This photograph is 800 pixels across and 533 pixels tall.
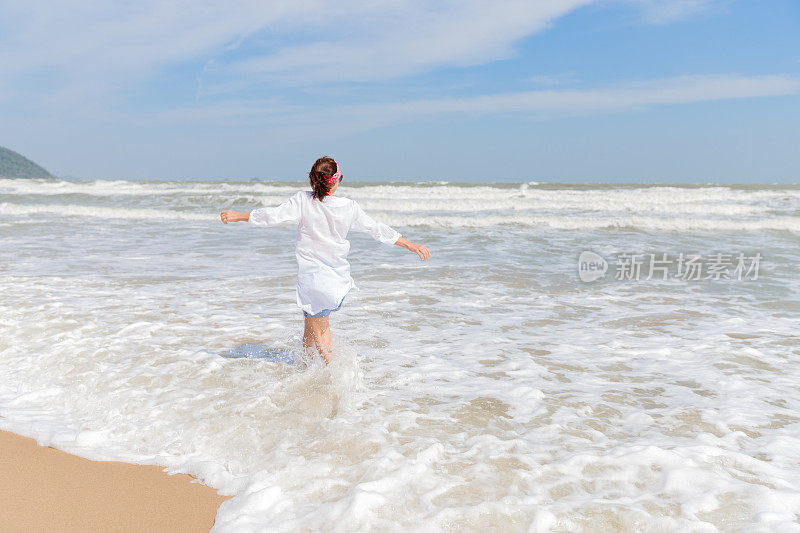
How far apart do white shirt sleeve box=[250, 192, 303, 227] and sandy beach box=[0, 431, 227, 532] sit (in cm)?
177

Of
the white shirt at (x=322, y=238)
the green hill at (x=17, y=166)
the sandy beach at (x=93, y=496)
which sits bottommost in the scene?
the sandy beach at (x=93, y=496)

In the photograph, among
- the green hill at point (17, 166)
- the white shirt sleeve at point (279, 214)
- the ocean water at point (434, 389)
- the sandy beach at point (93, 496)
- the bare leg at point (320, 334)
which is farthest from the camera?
the green hill at point (17, 166)

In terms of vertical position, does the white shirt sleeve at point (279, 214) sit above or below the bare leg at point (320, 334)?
above

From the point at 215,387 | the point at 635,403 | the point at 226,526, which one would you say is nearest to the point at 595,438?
the point at 635,403

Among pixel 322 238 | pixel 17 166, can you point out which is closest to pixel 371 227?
pixel 322 238

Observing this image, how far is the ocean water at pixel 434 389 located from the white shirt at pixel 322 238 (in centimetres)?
62

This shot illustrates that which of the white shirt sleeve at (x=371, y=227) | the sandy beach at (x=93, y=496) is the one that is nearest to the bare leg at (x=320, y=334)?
the white shirt sleeve at (x=371, y=227)

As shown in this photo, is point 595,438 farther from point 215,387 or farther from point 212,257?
point 212,257

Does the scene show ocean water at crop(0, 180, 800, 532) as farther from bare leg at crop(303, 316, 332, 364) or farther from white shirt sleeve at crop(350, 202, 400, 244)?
white shirt sleeve at crop(350, 202, 400, 244)

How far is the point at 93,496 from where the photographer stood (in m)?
2.84

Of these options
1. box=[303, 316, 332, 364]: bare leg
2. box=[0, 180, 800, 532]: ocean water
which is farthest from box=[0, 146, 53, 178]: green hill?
box=[303, 316, 332, 364]: bare leg

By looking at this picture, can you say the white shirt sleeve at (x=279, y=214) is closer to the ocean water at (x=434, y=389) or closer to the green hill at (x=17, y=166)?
the ocean water at (x=434, y=389)

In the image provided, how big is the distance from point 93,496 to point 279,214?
2064 mm

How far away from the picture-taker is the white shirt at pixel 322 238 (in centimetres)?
406
